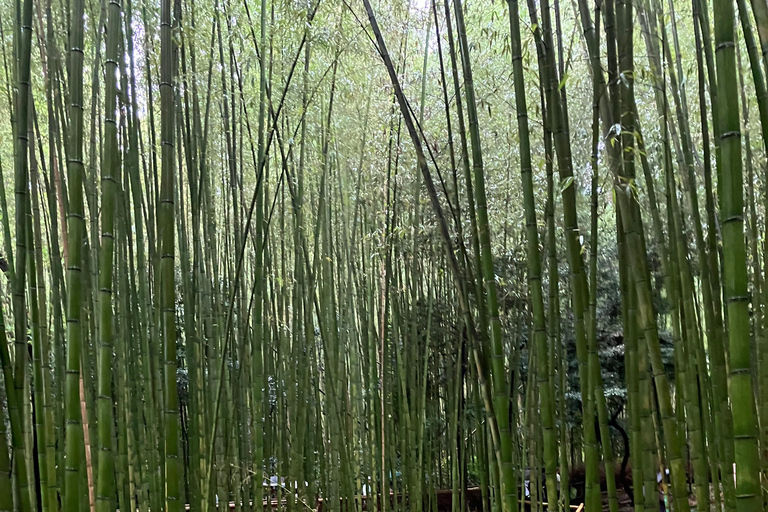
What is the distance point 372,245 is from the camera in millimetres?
4055

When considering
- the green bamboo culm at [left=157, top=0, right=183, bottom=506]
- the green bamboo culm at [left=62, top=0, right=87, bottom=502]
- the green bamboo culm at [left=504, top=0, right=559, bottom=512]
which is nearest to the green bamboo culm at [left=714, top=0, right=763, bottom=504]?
the green bamboo culm at [left=504, top=0, right=559, bottom=512]

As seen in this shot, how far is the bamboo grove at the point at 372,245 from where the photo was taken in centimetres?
113

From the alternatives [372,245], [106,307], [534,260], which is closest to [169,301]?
[106,307]

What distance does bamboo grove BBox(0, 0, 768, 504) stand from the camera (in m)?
1.13

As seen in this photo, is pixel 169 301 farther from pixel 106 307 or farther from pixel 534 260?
pixel 534 260

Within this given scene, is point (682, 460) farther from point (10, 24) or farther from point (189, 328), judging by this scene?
point (10, 24)

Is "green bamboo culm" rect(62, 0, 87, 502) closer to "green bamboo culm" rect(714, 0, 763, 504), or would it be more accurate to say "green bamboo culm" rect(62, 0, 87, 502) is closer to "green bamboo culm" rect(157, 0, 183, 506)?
"green bamboo culm" rect(157, 0, 183, 506)

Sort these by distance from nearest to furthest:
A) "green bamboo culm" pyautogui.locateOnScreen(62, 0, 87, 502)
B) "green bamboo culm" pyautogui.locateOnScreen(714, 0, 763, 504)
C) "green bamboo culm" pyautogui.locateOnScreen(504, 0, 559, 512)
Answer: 1. "green bamboo culm" pyautogui.locateOnScreen(714, 0, 763, 504)
2. "green bamboo culm" pyautogui.locateOnScreen(62, 0, 87, 502)
3. "green bamboo culm" pyautogui.locateOnScreen(504, 0, 559, 512)

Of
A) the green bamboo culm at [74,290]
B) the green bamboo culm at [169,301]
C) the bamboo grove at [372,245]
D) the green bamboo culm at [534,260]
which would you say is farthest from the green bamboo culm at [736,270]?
the green bamboo culm at [74,290]

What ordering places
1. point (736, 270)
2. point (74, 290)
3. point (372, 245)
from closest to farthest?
point (736, 270) < point (74, 290) < point (372, 245)

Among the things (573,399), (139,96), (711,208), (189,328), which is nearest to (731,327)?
(711,208)

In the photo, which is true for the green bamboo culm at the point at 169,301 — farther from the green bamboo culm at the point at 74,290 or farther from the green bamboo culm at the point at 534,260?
the green bamboo culm at the point at 534,260

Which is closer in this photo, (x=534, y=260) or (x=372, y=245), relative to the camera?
(x=534, y=260)

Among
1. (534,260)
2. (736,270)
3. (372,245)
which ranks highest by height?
(372,245)
